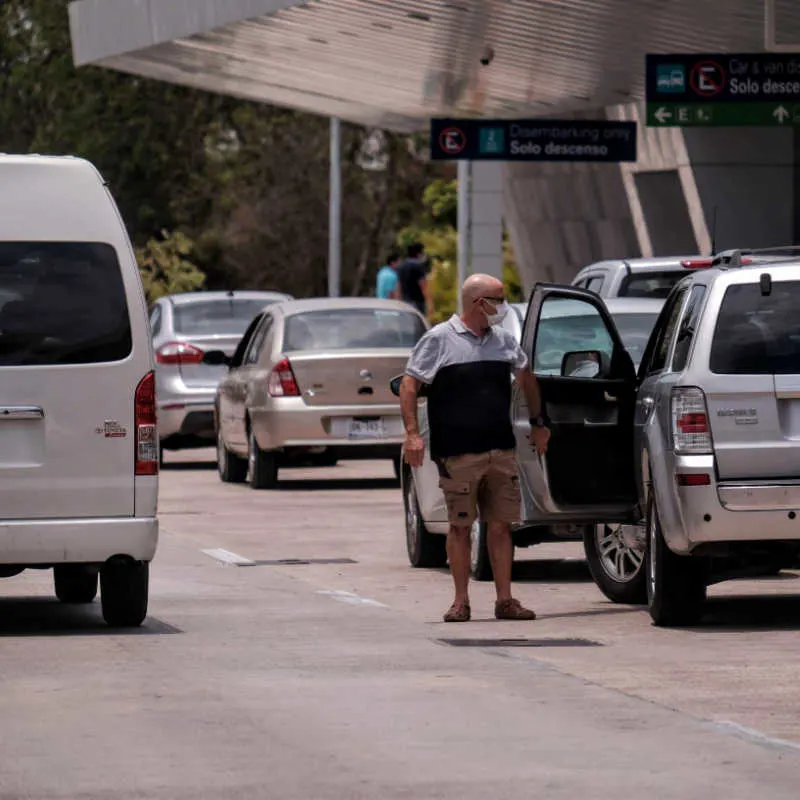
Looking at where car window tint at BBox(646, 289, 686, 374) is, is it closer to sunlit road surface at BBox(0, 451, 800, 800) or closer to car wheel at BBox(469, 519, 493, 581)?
sunlit road surface at BBox(0, 451, 800, 800)

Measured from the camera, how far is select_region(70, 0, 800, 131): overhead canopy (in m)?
27.5

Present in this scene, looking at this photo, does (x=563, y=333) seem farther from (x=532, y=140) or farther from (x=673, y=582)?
(x=532, y=140)

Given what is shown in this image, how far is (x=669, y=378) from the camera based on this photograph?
12.7m

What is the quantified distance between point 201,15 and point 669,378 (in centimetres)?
1863

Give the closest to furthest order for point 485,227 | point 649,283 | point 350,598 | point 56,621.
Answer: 1. point 56,621
2. point 350,598
3. point 649,283
4. point 485,227

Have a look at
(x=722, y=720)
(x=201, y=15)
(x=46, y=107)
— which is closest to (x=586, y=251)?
(x=201, y=15)

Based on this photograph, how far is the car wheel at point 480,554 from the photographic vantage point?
15327 mm

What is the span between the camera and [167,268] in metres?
67.9

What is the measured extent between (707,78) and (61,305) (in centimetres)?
1664

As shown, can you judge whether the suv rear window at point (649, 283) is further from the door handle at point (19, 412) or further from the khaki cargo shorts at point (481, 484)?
the door handle at point (19, 412)

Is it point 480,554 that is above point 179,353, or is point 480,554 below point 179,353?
below

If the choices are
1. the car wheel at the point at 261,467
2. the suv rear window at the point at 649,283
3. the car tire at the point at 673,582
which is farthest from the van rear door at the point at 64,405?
the car wheel at the point at 261,467

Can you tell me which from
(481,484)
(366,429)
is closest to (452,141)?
(366,429)

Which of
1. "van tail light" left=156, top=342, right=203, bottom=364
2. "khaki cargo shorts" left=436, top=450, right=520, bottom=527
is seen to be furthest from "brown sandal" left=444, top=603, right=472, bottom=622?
"van tail light" left=156, top=342, right=203, bottom=364
